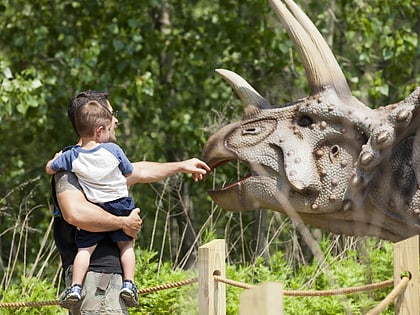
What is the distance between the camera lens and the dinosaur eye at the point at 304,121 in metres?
5.51

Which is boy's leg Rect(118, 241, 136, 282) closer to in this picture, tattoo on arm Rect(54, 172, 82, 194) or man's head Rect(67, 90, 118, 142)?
tattoo on arm Rect(54, 172, 82, 194)

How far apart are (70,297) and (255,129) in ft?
4.77

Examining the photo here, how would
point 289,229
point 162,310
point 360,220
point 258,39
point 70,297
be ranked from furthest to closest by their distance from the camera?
point 258,39
point 289,229
point 162,310
point 360,220
point 70,297

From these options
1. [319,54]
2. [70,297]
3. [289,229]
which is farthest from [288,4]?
[289,229]

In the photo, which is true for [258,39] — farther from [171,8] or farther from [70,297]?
[70,297]

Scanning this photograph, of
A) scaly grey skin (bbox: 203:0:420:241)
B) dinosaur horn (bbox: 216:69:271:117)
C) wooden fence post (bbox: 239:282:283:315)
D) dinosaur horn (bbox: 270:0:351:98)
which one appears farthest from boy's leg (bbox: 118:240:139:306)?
wooden fence post (bbox: 239:282:283:315)

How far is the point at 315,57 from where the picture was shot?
17.9 ft

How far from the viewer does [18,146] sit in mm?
13047

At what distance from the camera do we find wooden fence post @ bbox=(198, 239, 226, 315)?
493 centimetres

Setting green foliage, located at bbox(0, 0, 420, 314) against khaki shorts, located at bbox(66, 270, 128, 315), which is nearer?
khaki shorts, located at bbox(66, 270, 128, 315)

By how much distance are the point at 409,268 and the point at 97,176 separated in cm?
147

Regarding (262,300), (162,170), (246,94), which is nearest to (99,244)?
(162,170)

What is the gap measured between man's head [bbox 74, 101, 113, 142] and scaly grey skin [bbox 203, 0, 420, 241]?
85 centimetres

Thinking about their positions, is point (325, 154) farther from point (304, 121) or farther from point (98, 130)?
point (98, 130)
